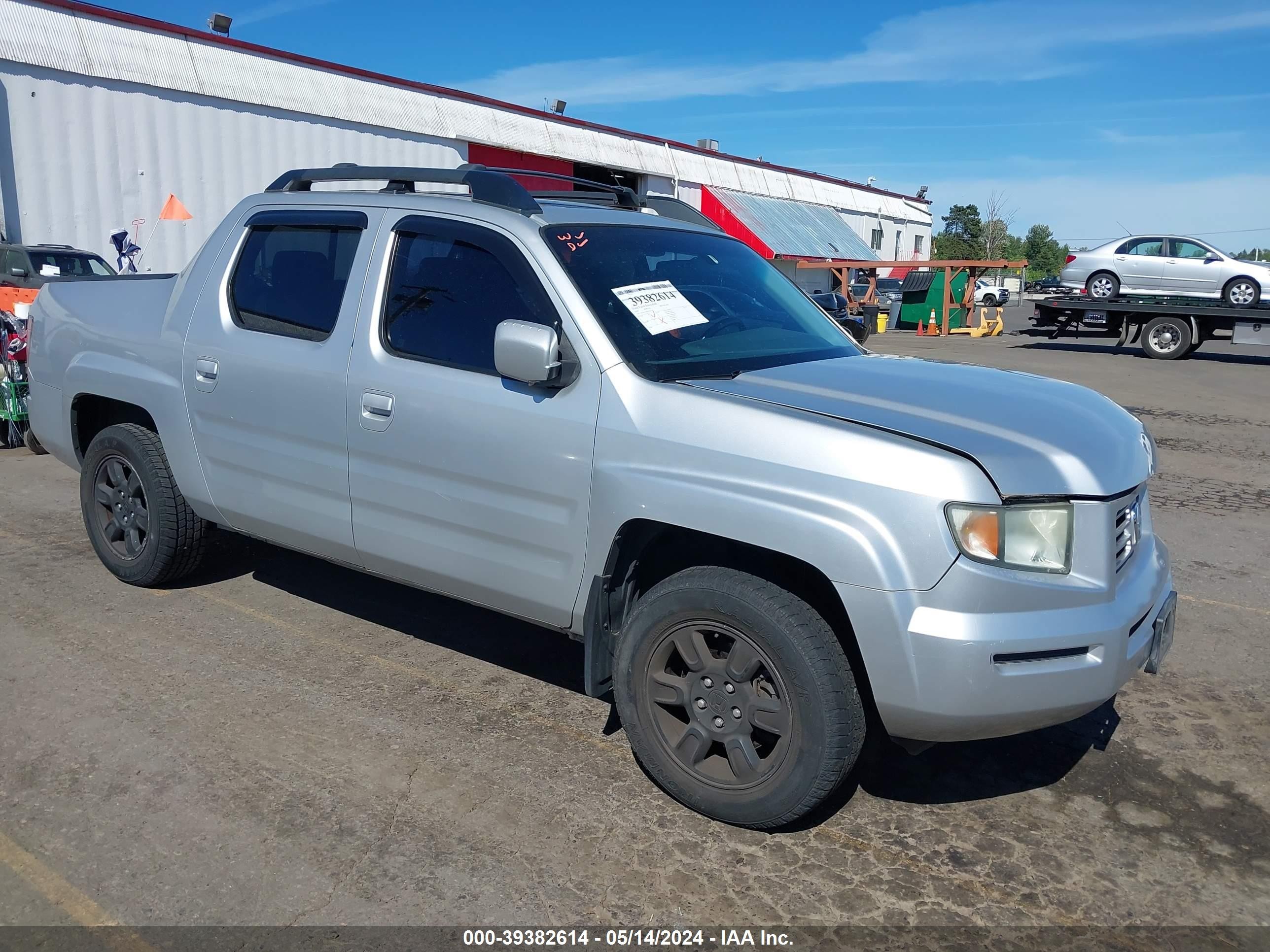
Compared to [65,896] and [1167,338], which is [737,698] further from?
[1167,338]

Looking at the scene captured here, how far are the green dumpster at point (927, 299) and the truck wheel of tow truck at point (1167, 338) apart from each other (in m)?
7.68

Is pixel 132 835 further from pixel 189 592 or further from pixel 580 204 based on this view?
pixel 580 204

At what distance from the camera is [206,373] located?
4492mm

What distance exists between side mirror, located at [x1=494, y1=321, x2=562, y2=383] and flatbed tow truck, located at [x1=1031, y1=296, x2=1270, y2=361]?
69.2ft

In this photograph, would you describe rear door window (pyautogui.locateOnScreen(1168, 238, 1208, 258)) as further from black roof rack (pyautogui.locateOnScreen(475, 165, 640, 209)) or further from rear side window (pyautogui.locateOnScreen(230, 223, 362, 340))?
rear side window (pyautogui.locateOnScreen(230, 223, 362, 340))

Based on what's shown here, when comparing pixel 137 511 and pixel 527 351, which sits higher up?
pixel 527 351

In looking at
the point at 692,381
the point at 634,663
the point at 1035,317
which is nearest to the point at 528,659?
the point at 634,663

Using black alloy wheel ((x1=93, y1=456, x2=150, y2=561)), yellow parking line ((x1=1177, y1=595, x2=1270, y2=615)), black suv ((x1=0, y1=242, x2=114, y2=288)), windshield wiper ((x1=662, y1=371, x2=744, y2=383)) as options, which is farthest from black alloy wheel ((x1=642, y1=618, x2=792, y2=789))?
black suv ((x1=0, y1=242, x2=114, y2=288))

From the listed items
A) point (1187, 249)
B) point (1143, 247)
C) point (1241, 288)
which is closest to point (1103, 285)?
point (1143, 247)

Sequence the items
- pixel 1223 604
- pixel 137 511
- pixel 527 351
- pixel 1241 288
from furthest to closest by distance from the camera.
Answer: pixel 1241 288 < pixel 1223 604 < pixel 137 511 < pixel 527 351

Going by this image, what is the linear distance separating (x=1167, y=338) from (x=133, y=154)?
20932 millimetres

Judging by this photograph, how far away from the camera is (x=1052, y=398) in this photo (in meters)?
3.53

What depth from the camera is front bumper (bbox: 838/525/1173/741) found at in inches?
108

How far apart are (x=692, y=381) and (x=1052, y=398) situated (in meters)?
1.25
